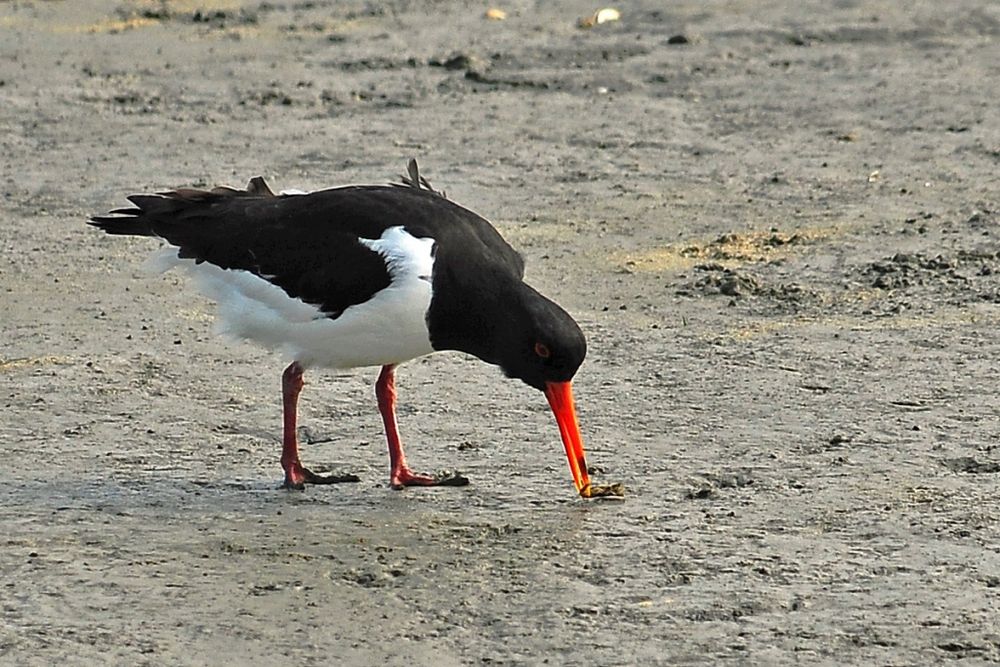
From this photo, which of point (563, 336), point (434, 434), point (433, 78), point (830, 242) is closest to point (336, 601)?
point (563, 336)

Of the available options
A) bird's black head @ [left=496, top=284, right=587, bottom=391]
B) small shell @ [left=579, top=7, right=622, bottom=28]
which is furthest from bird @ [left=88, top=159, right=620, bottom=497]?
small shell @ [left=579, top=7, right=622, bottom=28]

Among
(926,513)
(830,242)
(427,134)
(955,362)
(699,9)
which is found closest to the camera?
(926,513)

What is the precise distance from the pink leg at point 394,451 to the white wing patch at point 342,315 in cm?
25

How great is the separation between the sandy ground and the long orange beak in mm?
132

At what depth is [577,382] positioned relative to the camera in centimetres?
764

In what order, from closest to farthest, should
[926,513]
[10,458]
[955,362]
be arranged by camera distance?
1. [926,513]
2. [10,458]
3. [955,362]

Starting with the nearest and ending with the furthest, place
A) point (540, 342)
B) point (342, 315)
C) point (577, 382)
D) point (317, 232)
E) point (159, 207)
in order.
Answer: point (540, 342)
point (342, 315)
point (317, 232)
point (159, 207)
point (577, 382)

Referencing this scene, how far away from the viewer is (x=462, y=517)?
20.5ft

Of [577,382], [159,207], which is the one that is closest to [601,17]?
[577,382]

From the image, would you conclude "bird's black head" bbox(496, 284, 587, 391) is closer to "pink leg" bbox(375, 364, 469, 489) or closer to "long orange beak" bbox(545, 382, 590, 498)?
"long orange beak" bbox(545, 382, 590, 498)

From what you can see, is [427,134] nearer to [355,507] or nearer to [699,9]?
[699,9]

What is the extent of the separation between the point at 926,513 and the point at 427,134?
6197 millimetres

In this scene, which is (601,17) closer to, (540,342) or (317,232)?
(317,232)

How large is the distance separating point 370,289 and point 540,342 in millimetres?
582
